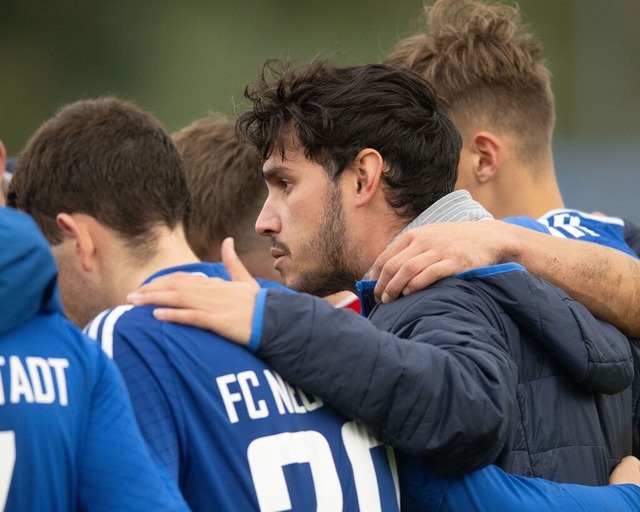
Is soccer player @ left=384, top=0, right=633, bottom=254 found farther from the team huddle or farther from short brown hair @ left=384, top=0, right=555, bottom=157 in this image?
the team huddle

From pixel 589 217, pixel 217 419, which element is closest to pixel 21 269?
pixel 217 419

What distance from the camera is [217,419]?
6.75ft

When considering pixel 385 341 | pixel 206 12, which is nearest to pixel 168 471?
pixel 385 341

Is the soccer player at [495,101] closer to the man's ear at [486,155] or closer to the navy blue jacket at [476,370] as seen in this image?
the man's ear at [486,155]

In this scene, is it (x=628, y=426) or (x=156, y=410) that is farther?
(x=628, y=426)

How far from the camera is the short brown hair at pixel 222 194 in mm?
3967

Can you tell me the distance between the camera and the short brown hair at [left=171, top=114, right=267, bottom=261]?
3967 millimetres

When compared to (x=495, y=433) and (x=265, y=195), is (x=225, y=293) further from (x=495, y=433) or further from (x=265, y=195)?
Answer: (x=265, y=195)

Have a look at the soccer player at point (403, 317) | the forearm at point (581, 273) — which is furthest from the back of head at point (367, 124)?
the forearm at point (581, 273)

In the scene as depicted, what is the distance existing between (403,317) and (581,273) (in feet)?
2.10

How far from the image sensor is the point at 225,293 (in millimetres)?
2117

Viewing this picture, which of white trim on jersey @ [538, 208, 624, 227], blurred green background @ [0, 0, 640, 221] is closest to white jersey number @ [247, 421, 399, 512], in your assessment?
white trim on jersey @ [538, 208, 624, 227]

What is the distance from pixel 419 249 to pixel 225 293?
0.57m

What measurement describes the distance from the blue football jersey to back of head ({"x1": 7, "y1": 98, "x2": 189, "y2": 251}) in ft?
2.25
